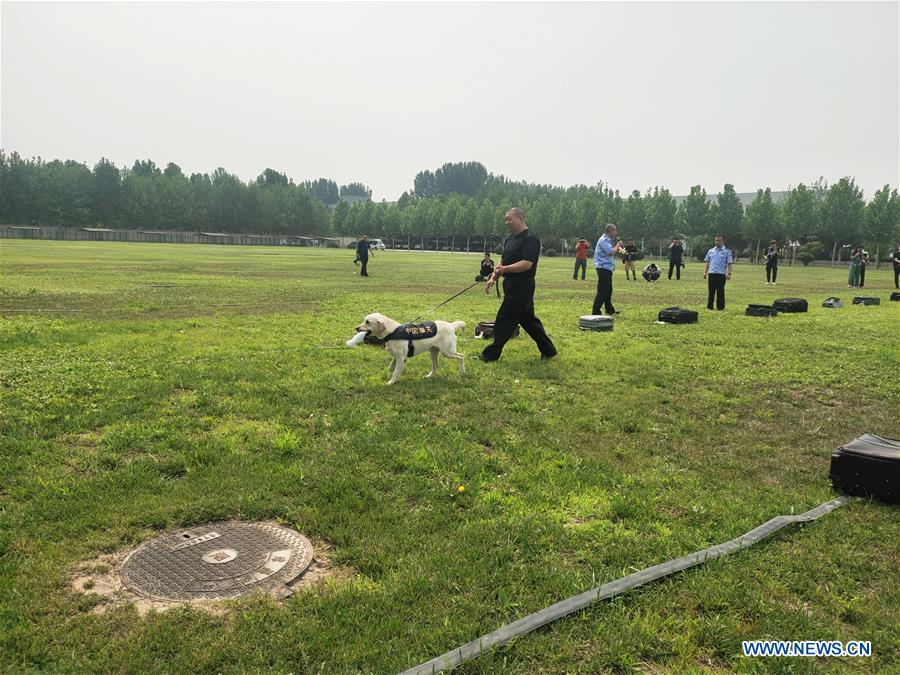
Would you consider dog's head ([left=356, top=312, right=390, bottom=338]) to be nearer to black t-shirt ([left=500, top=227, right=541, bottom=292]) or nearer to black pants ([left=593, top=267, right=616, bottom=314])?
black t-shirt ([left=500, top=227, right=541, bottom=292])

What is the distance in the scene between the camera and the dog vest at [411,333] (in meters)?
7.58

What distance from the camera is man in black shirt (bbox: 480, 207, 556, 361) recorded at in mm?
9055

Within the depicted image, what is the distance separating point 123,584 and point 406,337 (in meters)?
4.67

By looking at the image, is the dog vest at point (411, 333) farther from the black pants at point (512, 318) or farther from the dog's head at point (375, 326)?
the black pants at point (512, 318)

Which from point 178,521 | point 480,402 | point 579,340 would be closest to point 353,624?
point 178,521

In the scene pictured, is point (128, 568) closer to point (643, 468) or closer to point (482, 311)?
point (643, 468)

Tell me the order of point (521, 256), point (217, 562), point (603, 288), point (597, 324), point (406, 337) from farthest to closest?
point (603, 288), point (597, 324), point (521, 256), point (406, 337), point (217, 562)

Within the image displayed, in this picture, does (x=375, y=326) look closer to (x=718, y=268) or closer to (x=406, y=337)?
(x=406, y=337)

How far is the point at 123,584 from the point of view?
340 centimetres

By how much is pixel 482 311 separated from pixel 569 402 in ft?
28.5

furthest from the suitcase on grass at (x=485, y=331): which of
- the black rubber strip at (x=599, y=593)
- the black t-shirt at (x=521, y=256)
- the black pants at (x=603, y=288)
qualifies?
the black rubber strip at (x=599, y=593)

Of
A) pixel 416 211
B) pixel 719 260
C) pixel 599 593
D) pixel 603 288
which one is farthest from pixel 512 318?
pixel 416 211

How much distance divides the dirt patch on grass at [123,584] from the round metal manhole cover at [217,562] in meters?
0.04

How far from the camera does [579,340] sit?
11.6 metres
